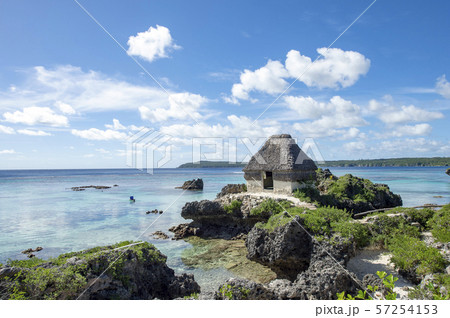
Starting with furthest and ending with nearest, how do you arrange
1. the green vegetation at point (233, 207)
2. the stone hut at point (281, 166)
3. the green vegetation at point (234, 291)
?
the stone hut at point (281, 166) → the green vegetation at point (233, 207) → the green vegetation at point (234, 291)

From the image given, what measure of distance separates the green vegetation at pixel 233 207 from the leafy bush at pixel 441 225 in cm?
1047

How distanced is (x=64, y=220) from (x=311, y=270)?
74.8 ft

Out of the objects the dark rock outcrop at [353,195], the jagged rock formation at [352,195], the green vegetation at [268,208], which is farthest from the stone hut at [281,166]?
the green vegetation at [268,208]

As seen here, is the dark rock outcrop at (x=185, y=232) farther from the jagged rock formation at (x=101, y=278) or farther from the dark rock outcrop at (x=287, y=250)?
the jagged rock formation at (x=101, y=278)

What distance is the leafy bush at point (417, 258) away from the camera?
7.70 metres

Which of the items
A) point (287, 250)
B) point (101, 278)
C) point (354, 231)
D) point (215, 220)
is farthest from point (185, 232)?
point (101, 278)

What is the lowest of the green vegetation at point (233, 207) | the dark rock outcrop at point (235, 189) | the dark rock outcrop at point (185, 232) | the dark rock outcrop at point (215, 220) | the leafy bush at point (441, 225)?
the dark rock outcrop at point (185, 232)

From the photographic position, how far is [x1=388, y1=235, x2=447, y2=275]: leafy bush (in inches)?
303

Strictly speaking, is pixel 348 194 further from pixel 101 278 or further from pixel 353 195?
pixel 101 278

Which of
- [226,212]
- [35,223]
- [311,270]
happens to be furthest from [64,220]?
[311,270]

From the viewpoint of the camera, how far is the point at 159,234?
1845cm

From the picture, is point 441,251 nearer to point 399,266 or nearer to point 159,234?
point 399,266

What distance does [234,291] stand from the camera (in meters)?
5.92

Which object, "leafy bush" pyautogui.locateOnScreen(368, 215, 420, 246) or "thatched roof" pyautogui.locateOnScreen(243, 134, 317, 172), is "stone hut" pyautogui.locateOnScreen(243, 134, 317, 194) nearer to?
"thatched roof" pyautogui.locateOnScreen(243, 134, 317, 172)
